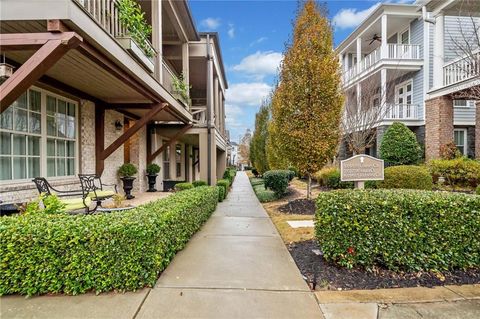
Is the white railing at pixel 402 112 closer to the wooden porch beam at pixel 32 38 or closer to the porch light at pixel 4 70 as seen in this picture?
the wooden porch beam at pixel 32 38

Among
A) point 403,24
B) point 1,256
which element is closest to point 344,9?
point 403,24

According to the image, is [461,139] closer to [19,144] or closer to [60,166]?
[60,166]

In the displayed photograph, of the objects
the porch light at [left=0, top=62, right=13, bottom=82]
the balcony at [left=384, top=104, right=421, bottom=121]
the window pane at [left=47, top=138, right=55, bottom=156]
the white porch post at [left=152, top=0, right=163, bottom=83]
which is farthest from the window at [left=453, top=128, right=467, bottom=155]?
the porch light at [left=0, top=62, right=13, bottom=82]

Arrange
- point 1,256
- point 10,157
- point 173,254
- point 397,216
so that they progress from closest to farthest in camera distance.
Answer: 1. point 1,256
2. point 397,216
3. point 173,254
4. point 10,157

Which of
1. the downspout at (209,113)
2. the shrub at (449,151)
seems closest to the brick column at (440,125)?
the shrub at (449,151)

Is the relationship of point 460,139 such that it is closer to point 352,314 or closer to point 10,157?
point 352,314

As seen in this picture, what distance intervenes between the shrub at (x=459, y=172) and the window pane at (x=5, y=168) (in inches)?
541

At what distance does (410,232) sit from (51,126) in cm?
734

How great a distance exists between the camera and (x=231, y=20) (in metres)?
12.3

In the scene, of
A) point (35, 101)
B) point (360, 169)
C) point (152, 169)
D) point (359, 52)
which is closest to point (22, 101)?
point (35, 101)

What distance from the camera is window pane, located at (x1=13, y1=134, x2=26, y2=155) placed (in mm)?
5082

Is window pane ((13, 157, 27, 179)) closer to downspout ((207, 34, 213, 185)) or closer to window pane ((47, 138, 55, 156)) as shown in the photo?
Result: window pane ((47, 138, 55, 156))

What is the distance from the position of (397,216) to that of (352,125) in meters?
12.3

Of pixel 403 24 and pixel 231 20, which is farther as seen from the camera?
pixel 403 24
